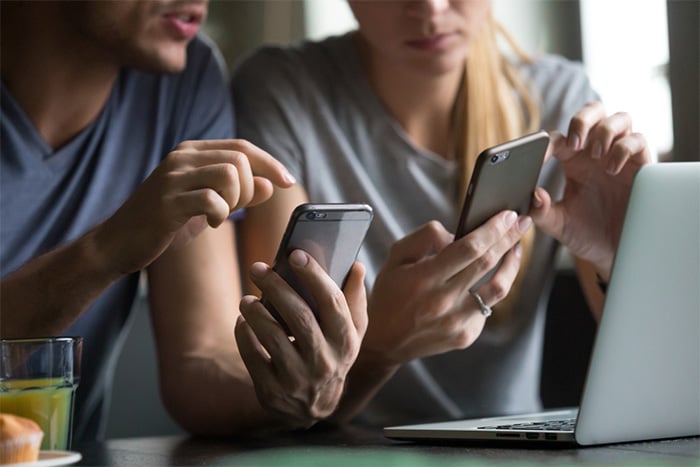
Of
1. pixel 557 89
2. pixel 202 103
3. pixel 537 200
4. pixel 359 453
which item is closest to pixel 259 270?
pixel 359 453

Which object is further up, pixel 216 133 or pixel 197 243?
pixel 216 133

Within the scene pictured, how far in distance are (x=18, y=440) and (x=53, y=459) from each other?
0.10ft

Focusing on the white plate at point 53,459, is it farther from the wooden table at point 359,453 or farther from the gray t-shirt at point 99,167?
the gray t-shirt at point 99,167

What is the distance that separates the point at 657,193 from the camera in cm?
79

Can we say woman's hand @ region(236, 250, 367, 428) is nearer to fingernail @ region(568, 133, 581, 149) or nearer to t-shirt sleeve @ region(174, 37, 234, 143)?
fingernail @ region(568, 133, 581, 149)

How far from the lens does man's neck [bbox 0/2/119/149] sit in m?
1.38

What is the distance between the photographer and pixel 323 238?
92 cm

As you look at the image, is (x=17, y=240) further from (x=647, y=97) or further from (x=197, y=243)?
(x=647, y=97)

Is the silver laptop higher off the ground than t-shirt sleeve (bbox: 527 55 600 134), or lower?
lower

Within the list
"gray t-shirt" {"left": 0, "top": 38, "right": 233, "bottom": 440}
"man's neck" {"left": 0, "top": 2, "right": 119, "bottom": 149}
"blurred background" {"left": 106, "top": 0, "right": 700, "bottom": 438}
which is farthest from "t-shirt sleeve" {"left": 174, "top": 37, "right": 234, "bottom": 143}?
"blurred background" {"left": 106, "top": 0, "right": 700, "bottom": 438}

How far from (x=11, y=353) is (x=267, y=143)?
70 centimetres

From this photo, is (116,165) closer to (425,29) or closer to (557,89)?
(425,29)

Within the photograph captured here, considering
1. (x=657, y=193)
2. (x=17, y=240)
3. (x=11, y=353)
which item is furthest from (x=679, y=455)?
(x=17, y=240)

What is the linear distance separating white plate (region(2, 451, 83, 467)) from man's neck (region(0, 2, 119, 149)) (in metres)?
0.72
